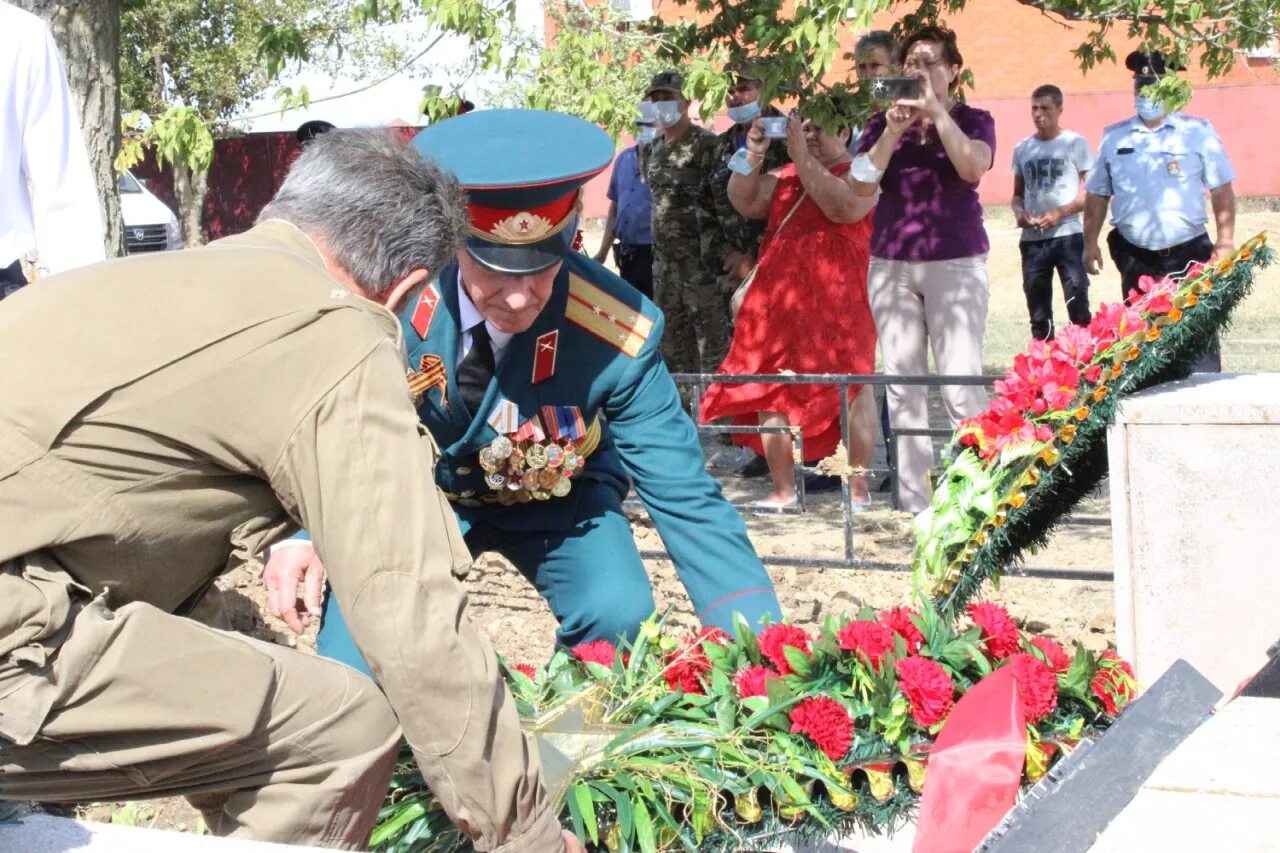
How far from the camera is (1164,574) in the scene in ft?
13.0

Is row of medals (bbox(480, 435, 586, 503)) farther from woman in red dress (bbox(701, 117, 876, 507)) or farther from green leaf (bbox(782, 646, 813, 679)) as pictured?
woman in red dress (bbox(701, 117, 876, 507))

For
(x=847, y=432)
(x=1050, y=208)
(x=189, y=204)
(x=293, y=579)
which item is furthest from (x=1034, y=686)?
(x=189, y=204)

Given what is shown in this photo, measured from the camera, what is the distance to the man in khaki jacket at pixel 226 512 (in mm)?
2100

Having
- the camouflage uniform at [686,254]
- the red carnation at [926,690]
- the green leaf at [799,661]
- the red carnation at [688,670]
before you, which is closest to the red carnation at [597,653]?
the red carnation at [688,670]

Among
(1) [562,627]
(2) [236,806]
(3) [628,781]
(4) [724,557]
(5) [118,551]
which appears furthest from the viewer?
(1) [562,627]

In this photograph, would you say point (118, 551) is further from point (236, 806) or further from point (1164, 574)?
point (1164, 574)

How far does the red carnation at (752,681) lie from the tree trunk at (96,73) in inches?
128

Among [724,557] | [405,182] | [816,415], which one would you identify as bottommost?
[816,415]

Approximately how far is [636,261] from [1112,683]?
640 centimetres

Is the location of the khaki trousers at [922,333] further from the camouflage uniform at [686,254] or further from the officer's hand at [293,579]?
the officer's hand at [293,579]

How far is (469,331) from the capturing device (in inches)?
143

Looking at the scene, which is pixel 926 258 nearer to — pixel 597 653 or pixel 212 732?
pixel 597 653

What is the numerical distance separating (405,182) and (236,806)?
1.02 m

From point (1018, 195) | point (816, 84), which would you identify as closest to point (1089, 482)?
point (816, 84)
